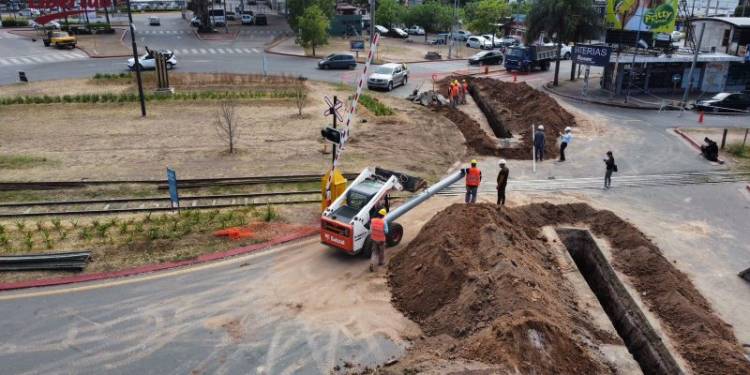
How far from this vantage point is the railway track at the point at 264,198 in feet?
56.6

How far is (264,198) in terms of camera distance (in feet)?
61.0

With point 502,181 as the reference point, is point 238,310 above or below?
below

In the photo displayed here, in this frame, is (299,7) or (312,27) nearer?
(312,27)

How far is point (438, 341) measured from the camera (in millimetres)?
10703

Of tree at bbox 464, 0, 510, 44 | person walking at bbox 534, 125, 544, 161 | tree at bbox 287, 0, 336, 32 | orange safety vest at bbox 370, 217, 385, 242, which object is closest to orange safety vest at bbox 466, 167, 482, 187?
orange safety vest at bbox 370, 217, 385, 242

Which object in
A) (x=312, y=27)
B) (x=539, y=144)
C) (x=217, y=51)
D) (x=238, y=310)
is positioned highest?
(x=312, y=27)

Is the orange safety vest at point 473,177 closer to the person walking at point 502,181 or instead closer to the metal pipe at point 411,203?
the metal pipe at point 411,203

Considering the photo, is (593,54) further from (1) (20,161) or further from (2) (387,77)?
(1) (20,161)

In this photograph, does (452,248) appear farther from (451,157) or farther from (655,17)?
(655,17)

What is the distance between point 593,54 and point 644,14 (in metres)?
4.64

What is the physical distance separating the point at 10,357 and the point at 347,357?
6257 millimetres

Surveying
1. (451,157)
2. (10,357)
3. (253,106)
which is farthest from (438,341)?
(253,106)

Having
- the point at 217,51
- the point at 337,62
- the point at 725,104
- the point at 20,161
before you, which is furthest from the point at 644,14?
the point at 20,161

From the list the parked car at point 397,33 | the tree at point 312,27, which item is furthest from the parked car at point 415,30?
the tree at point 312,27
